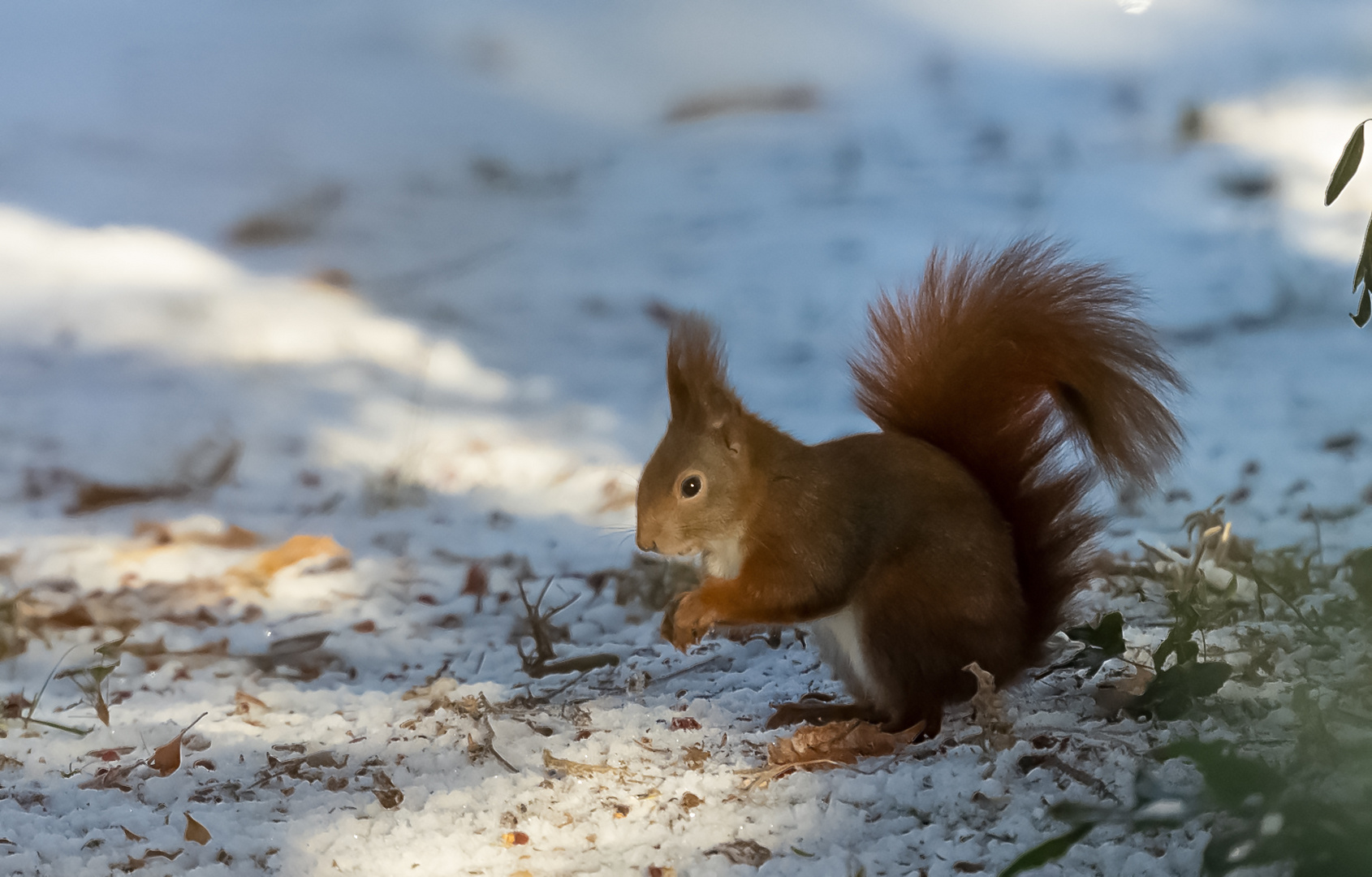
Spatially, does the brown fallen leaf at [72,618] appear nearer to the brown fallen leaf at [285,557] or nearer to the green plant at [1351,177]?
the brown fallen leaf at [285,557]

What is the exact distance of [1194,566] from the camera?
4.20 ft

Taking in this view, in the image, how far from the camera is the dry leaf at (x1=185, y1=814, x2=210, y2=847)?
2.89 ft

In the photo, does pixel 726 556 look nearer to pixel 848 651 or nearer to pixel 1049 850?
pixel 848 651

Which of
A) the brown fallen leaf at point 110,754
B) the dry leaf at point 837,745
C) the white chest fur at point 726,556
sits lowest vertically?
the brown fallen leaf at point 110,754

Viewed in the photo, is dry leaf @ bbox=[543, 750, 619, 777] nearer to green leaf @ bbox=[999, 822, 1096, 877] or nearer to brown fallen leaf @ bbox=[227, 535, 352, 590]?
green leaf @ bbox=[999, 822, 1096, 877]

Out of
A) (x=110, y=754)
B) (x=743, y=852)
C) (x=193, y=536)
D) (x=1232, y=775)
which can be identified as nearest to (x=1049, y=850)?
(x=1232, y=775)

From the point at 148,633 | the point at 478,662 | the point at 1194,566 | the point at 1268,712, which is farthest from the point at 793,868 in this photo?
the point at 148,633

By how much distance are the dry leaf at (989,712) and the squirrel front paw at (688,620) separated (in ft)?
0.79

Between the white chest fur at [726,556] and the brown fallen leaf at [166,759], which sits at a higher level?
the white chest fur at [726,556]

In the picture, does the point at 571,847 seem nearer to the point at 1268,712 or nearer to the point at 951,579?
the point at 951,579

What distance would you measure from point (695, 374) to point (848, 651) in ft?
1.01

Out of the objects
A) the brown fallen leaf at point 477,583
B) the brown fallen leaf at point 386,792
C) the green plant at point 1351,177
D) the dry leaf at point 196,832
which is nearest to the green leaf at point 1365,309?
the green plant at point 1351,177

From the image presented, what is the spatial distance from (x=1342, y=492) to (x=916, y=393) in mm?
1129

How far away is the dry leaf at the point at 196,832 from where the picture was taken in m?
0.88
